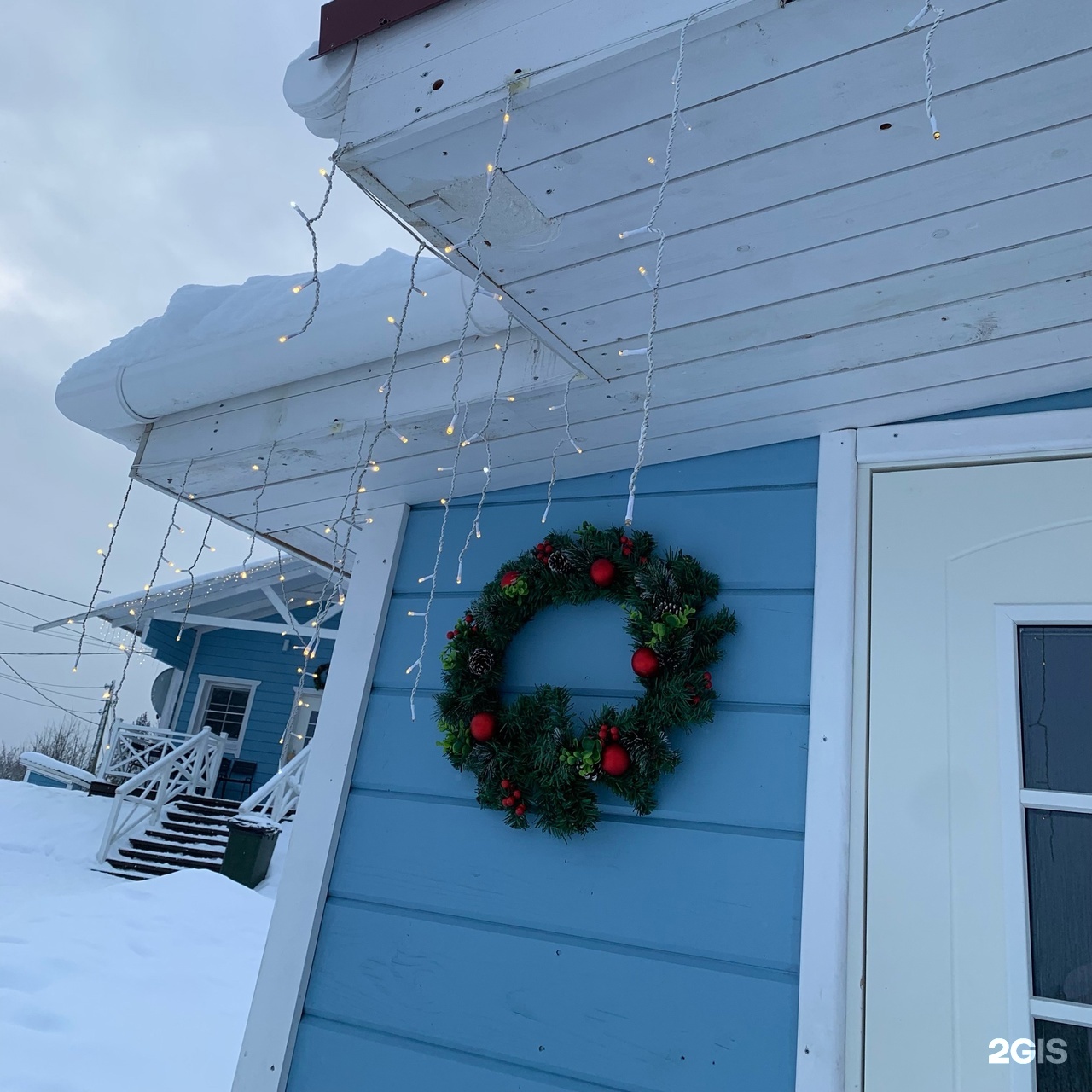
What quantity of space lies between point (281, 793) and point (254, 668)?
330 centimetres

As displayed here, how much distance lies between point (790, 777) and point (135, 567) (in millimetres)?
17006

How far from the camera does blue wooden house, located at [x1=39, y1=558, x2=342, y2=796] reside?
9312mm

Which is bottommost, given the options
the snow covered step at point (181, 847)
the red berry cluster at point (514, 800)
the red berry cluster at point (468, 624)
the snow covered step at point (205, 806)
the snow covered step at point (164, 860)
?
the snow covered step at point (164, 860)

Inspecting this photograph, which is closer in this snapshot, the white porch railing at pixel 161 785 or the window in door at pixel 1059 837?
the window in door at pixel 1059 837

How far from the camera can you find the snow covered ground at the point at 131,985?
2371mm

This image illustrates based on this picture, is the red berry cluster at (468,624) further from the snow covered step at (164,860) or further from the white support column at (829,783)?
the snow covered step at (164,860)

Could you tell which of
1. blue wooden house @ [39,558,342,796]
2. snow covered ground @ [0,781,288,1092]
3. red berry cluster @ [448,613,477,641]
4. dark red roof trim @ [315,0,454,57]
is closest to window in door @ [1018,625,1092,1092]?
red berry cluster @ [448,613,477,641]

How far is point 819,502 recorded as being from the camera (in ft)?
6.00

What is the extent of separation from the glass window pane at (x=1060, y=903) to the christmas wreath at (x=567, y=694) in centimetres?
61

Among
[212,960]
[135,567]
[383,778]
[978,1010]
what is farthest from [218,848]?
[135,567]

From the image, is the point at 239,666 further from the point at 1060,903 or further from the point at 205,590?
the point at 1060,903

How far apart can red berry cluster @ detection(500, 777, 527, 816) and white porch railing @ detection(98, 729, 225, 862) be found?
5.44 metres

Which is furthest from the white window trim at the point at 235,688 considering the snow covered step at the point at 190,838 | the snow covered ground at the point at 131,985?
the snow covered ground at the point at 131,985

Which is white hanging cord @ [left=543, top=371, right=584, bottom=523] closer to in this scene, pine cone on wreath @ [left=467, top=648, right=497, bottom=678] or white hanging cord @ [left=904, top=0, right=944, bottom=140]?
pine cone on wreath @ [left=467, top=648, right=497, bottom=678]
